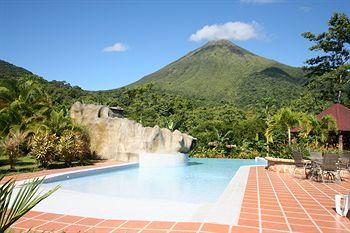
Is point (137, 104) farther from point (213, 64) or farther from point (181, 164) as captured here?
point (213, 64)

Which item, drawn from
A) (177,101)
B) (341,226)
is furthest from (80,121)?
(177,101)

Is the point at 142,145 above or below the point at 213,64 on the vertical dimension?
Answer: below

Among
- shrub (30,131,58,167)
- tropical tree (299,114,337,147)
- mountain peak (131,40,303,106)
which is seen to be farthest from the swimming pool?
mountain peak (131,40,303,106)

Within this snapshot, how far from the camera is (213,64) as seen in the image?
305ft

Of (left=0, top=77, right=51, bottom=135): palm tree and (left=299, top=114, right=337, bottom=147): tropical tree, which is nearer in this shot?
(left=0, top=77, right=51, bottom=135): palm tree

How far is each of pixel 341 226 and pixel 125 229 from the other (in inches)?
126

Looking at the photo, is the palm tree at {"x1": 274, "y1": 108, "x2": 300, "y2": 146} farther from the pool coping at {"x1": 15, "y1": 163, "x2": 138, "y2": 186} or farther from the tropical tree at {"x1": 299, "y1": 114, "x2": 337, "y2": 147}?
the pool coping at {"x1": 15, "y1": 163, "x2": 138, "y2": 186}

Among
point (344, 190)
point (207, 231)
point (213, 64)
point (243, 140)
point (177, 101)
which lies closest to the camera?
point (207, 231)

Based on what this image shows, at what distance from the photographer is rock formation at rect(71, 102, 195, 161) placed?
16.2 m

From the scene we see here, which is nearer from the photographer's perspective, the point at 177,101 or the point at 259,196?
the point at 259,196

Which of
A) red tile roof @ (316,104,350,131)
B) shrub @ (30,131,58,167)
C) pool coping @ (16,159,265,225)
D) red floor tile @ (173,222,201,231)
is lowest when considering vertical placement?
red floor tile @ (173,222,201,231)

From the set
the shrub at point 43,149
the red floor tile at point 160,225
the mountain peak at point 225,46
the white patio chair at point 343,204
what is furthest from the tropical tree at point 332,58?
the mountain peak at point 225,46

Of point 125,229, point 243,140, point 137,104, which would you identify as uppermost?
point 137,104

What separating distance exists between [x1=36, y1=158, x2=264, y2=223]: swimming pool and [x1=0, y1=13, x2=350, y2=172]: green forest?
193cm
